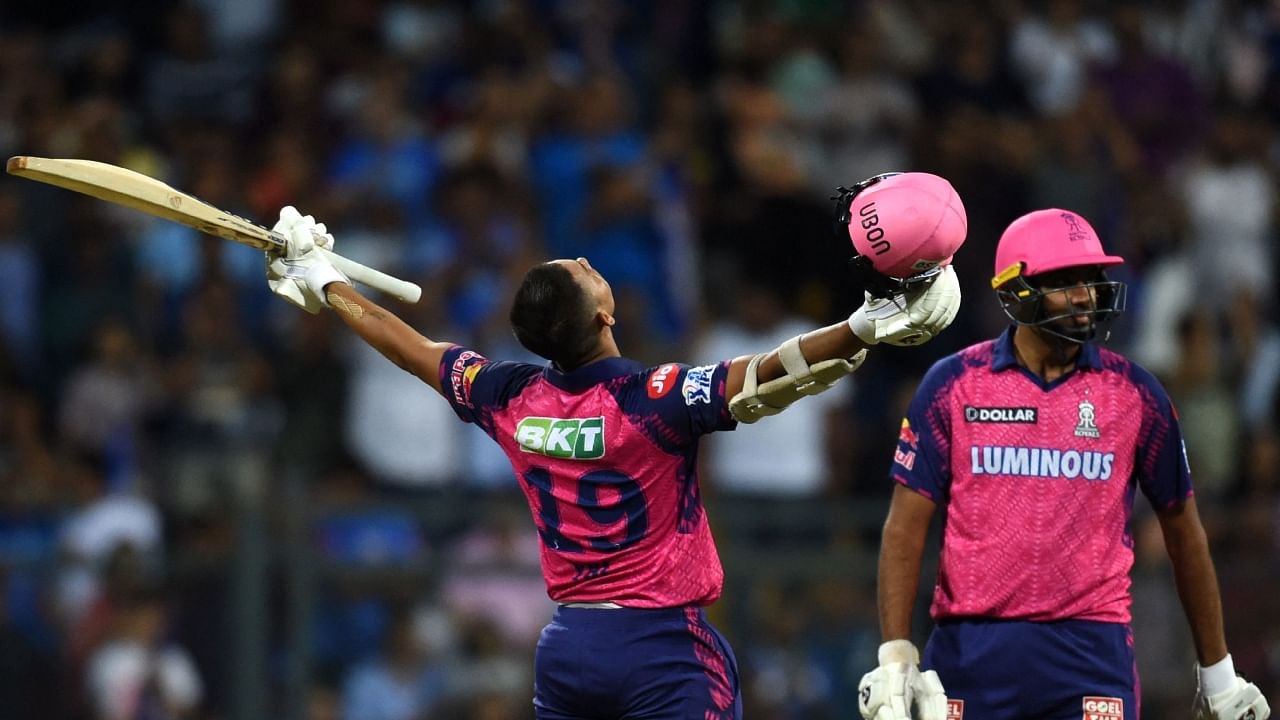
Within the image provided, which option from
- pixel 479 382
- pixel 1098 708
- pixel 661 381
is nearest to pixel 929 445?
pixel 1098 708

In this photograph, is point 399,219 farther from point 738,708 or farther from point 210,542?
point 738,708

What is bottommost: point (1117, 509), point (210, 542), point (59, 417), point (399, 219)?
point (1117, 509)

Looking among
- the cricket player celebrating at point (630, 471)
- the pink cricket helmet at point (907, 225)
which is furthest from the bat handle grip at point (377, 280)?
the pink cricket helmet at point (907, 225)

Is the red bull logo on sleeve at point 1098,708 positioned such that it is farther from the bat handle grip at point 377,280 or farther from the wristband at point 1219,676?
the bat handle grip at point 377,280

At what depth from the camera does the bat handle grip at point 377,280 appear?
674 cm

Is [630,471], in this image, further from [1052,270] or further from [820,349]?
[1052,270]

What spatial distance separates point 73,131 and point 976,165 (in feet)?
19.6

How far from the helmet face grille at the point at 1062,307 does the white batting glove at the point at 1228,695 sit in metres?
1.23

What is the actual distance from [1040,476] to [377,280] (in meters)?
2.33

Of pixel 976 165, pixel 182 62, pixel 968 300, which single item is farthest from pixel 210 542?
pixel 976 165

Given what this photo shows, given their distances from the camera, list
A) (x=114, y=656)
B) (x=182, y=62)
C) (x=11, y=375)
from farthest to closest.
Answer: (x=182, y=62), (x=11, y=375), (x=114, y=656)

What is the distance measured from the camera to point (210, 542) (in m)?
10.6

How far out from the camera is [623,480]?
5969 mm

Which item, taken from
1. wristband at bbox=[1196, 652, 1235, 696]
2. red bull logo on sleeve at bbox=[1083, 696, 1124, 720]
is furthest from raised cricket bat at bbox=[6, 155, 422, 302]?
wristband at bbox=[1196, 652, 1235, 696]
